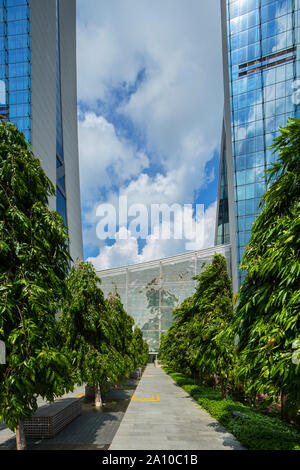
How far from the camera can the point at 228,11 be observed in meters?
42.0

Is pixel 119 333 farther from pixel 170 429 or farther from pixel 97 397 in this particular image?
pixel 170 429

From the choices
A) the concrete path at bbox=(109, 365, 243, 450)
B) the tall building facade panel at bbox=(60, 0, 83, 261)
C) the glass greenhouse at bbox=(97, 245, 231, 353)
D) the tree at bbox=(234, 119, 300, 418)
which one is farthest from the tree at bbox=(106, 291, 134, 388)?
the tall building facade panel at bbox=(60, 0, 83, 261)

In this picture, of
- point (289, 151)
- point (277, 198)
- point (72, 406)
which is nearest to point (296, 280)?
point (277, 198)

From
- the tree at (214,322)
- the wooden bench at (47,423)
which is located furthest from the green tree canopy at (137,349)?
the wooden bench at (47,423)

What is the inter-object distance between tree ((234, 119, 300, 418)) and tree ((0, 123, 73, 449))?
3960mm

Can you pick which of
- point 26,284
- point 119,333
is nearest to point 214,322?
point 119,333

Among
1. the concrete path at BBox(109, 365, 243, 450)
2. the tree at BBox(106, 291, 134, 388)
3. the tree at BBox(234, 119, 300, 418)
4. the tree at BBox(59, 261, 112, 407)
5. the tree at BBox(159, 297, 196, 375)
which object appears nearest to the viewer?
the tree at BBox(234, 119, 300, 418)

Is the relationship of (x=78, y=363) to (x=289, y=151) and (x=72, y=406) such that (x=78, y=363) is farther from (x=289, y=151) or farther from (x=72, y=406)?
(x=289, y=151)

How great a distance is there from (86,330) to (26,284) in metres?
7.54

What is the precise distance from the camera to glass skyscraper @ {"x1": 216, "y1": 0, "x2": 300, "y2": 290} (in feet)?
124

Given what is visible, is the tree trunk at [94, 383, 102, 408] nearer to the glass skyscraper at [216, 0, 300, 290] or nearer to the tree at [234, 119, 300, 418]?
the tree at [234, 119, 300, 418]

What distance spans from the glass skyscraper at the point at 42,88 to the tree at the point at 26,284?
33514 millimetres

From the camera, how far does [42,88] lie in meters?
43.5

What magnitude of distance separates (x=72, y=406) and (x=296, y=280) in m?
10.4
